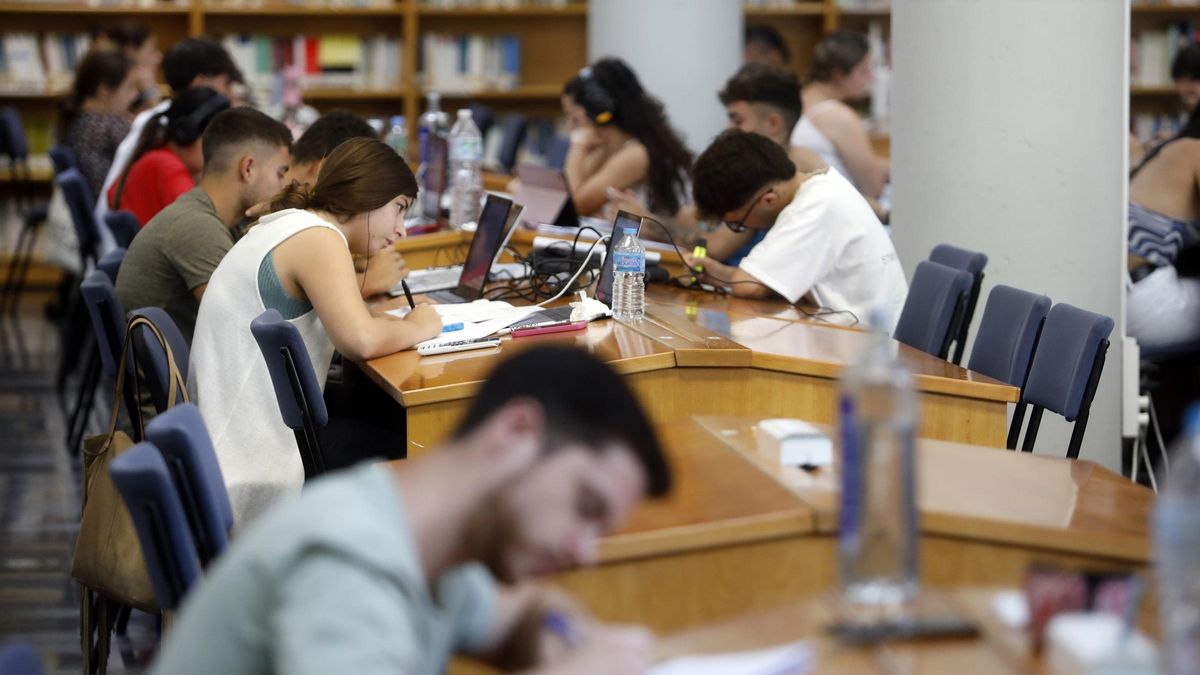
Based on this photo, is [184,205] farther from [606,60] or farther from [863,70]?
[863,70]

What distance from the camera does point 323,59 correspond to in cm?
878

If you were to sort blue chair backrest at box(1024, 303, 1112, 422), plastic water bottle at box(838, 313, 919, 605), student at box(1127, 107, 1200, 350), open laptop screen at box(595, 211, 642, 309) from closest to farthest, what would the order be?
1. plastic water bottle at box(838, 313, 919, 605)
2. blue chair backrest at box(1024, 303, 1112, 422)
3. open laptop screen at box(595, 211, 642, 309)
4. student at box(1127, 107, 1200, 350)

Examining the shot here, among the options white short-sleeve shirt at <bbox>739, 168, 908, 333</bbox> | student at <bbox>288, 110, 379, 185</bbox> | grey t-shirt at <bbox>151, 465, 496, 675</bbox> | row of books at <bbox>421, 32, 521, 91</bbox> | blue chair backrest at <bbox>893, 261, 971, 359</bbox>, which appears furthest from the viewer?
row of books at <bbox>421, 32, 521, 91</bbox>

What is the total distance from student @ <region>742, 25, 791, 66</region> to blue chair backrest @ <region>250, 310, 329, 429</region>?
221 inches

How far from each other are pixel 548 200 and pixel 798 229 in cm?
157

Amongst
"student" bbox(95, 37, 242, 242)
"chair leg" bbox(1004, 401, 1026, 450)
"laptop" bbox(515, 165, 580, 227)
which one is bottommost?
"chair leg" bbox(1004, 401, 1026, 450)

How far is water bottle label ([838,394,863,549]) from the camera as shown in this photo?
159cm

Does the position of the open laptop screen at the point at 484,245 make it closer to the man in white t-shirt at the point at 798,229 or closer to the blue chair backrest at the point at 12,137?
the man in white t-shirt at the point at 798,229

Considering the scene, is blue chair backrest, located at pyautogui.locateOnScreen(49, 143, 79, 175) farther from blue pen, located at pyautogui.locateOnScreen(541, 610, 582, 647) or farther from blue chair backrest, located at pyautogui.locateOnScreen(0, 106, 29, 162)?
blue pen, located at pyautogui.locateOnScreen(541, 610, 582, 647)

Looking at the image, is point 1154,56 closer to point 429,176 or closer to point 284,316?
point 429,176

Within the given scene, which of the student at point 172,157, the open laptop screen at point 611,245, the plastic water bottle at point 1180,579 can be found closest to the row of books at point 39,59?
the student at point 172,157

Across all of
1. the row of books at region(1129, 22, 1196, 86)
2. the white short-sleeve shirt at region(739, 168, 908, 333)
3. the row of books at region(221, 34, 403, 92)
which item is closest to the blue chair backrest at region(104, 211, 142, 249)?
the white short-sleeve shirt at region(739, 168, 908, 333)

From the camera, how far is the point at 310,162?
14.1ft

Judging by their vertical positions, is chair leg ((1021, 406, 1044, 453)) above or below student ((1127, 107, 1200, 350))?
below
